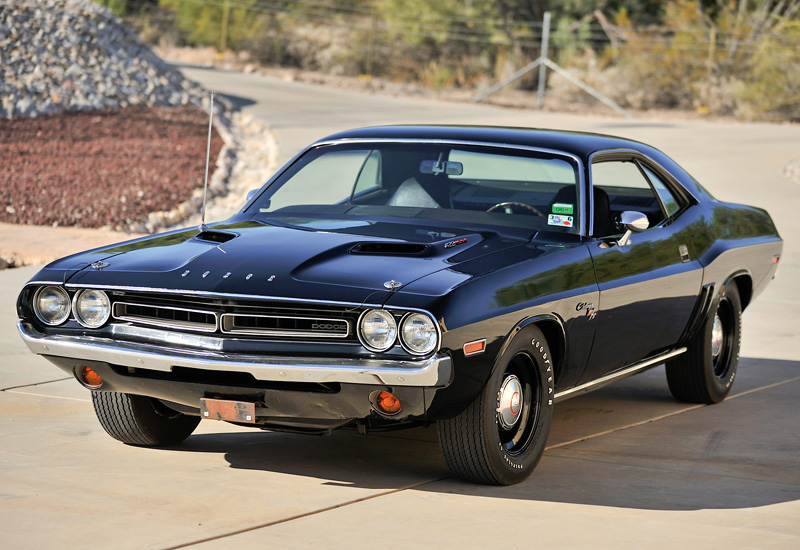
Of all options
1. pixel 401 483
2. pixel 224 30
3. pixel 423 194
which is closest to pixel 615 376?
pixel 423 194

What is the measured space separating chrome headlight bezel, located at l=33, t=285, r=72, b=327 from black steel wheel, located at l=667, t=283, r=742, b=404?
349 centimetres

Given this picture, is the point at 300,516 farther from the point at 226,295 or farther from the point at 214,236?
the point at 214,236

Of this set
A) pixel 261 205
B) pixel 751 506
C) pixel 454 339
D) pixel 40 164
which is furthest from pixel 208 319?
pixel 40 164

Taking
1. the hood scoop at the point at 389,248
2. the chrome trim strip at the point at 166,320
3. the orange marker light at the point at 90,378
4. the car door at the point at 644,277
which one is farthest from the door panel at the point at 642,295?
the orange marker light at the point at 90,378

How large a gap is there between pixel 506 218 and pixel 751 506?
1.79 metres

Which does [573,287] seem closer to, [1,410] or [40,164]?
[1,410]

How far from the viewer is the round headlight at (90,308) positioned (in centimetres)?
511

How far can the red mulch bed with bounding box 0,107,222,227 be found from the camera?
46.1ft

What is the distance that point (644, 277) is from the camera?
245 inches

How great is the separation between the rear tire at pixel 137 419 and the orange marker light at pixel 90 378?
29 centimetres

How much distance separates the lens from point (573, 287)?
5.51 metres

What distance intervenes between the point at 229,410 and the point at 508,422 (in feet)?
3.86

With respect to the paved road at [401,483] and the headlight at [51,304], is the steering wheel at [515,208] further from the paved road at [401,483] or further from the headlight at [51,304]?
the headlight at [51,304]

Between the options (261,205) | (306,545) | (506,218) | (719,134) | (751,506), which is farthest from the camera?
(719,134)
